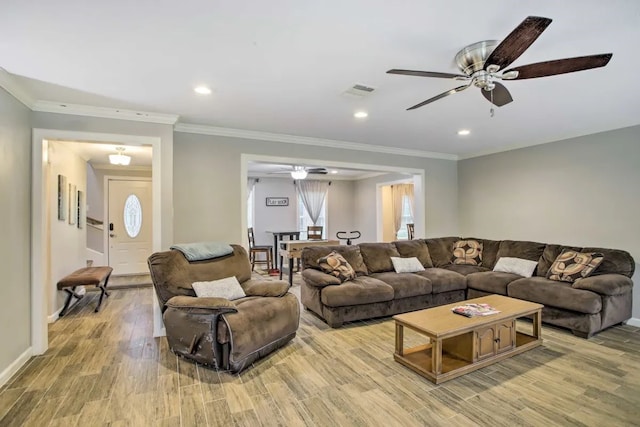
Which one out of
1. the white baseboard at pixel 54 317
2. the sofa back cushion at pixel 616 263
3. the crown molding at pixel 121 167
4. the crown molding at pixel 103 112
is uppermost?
the crown molding at pixel 103 112

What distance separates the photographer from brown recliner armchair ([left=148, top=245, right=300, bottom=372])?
266 centimetres

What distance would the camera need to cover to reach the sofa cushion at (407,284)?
405 centimetres

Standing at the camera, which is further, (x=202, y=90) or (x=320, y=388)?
(x=202, y=90)

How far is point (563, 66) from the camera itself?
1.90 meters

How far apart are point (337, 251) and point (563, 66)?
10.5 ft

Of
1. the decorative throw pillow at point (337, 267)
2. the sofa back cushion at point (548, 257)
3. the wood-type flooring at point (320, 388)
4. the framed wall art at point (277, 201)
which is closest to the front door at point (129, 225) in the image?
the framed wall art at point (277, 201)

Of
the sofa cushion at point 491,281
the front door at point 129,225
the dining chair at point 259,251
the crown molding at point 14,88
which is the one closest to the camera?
the crown molding at point 14,88

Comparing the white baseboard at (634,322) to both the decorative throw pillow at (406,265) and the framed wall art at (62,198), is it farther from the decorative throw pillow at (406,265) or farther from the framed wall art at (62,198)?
the framed wall art at (62,198)

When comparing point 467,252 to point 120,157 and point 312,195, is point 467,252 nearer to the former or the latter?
point 312,195

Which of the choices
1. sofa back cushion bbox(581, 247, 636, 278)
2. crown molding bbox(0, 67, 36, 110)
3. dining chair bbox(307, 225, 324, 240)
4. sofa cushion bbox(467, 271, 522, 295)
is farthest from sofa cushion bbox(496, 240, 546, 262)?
crown molding bbox(0, 67, 36, 110)

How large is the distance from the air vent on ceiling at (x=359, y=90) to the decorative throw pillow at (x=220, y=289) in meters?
2.24

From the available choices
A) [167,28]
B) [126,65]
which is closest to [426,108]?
[167,28]

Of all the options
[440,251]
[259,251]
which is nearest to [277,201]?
[259,251]

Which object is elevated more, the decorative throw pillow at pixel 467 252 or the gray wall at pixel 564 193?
the gray wall at pixel 564 193
